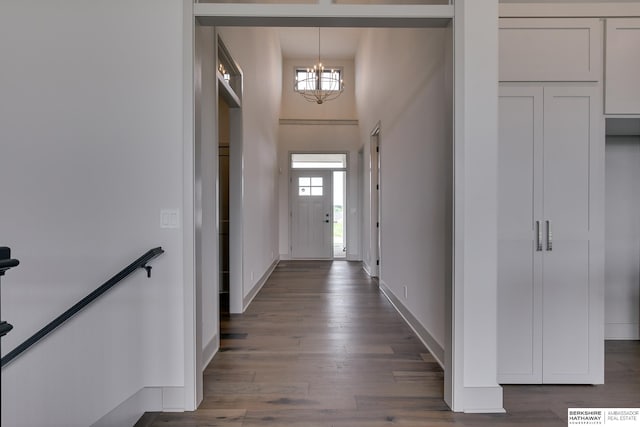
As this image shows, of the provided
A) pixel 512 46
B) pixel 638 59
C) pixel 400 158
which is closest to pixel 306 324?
pixel 400 158

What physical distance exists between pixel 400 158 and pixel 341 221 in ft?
14.8

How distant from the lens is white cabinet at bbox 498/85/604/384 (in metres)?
2.55

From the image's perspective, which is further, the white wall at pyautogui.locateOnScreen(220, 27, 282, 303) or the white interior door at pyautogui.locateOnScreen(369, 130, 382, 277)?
the white interior door at pyautogui.locateOnScreen(369, 130, 382, 277)

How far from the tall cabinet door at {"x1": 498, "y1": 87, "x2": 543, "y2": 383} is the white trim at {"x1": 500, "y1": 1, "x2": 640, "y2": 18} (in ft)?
1.67

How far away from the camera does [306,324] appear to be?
3.83 meters

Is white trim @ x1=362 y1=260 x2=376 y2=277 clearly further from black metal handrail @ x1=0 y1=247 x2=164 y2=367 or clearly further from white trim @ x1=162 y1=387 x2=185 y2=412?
black metal handrail @ x1=0 y1=247 x2=164 y2=367

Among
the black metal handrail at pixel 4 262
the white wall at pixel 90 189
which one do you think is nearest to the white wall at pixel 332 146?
the white wall at pixel 90 189

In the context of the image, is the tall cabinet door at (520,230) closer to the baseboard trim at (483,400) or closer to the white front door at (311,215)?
the baseboard trim at (483,400)

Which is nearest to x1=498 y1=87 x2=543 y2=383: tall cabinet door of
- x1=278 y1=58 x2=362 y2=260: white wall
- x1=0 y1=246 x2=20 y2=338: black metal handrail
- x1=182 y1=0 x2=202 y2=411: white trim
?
x1=182 y1=0 x2=202 y2=411: white trim

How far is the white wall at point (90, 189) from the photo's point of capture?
7.31 feet

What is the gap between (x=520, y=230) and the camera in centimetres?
256

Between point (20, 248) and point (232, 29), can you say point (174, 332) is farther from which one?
point (232, 29)

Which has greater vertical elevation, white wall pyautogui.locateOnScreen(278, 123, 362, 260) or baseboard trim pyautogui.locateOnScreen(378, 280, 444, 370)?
white wall pyautogui.locateOnScreen(278, 123, 362, 260)

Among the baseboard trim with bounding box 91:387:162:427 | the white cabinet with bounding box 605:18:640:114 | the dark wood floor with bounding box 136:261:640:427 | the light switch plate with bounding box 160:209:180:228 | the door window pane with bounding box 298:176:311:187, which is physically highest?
the white cabinet with bounding box 605:18:640:114
